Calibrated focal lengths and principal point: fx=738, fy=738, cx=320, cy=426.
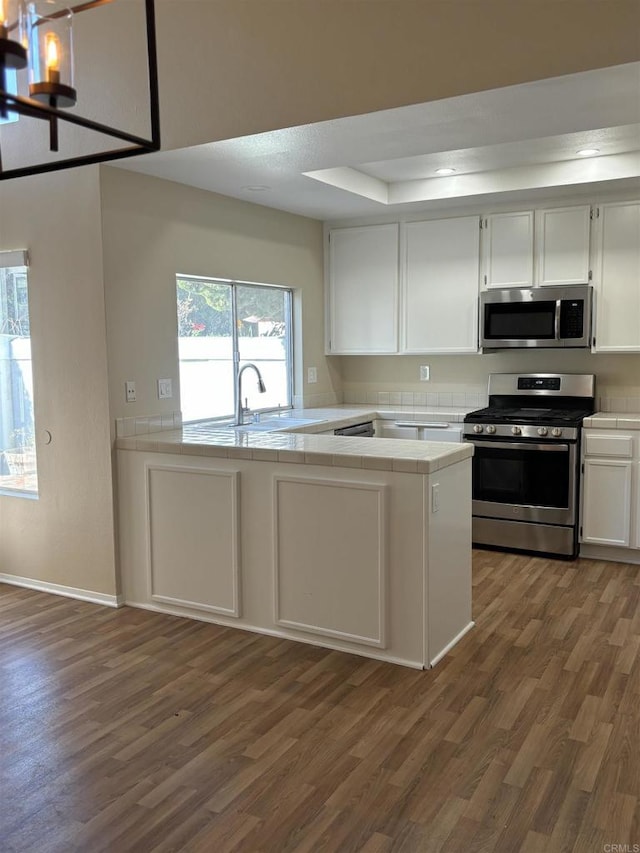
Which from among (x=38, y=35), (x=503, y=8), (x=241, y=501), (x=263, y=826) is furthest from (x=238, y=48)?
(x=263, y=826)

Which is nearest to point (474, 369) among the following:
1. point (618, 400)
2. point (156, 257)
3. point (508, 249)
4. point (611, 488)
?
point (508, 249)

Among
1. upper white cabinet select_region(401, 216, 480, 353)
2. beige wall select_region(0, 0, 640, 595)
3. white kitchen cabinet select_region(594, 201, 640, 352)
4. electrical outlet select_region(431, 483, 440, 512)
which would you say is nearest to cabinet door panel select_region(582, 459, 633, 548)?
white kitchen cabinet select_region(594, 201, 640, 352)

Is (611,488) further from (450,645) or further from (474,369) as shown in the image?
(450,645)

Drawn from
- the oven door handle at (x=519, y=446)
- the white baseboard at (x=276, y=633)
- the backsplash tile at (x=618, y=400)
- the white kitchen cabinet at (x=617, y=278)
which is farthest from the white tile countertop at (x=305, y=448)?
the backsplash tile at (x=618, y=400)

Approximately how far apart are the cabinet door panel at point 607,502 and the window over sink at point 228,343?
226 cm

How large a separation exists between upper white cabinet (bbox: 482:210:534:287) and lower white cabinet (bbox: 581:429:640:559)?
1210 millimetres

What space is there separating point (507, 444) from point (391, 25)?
111 inches

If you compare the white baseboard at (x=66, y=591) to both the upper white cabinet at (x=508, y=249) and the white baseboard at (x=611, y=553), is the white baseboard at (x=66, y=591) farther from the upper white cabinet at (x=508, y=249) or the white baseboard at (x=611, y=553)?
the upper white cabinet at (x=508, y=249)

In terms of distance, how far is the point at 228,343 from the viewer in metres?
4.98

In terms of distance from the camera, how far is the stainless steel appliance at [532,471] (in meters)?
4.77

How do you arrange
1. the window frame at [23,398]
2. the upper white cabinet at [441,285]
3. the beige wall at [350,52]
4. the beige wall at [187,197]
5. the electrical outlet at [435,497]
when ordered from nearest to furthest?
the beige wall at [350,52], the beige wall at [187,197], the electrical outlet at [435,497], the window frame at [23,398], the upper white cabinet at [441,285]

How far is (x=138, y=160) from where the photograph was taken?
3.69 m

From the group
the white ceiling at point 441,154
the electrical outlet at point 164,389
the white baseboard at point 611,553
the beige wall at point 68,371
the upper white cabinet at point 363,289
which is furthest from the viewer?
the upper white cabinet at point 363,289

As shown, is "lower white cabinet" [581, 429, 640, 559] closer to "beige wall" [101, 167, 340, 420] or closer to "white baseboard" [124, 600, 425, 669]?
"white baseboard" [124, 600, 425, 669]
